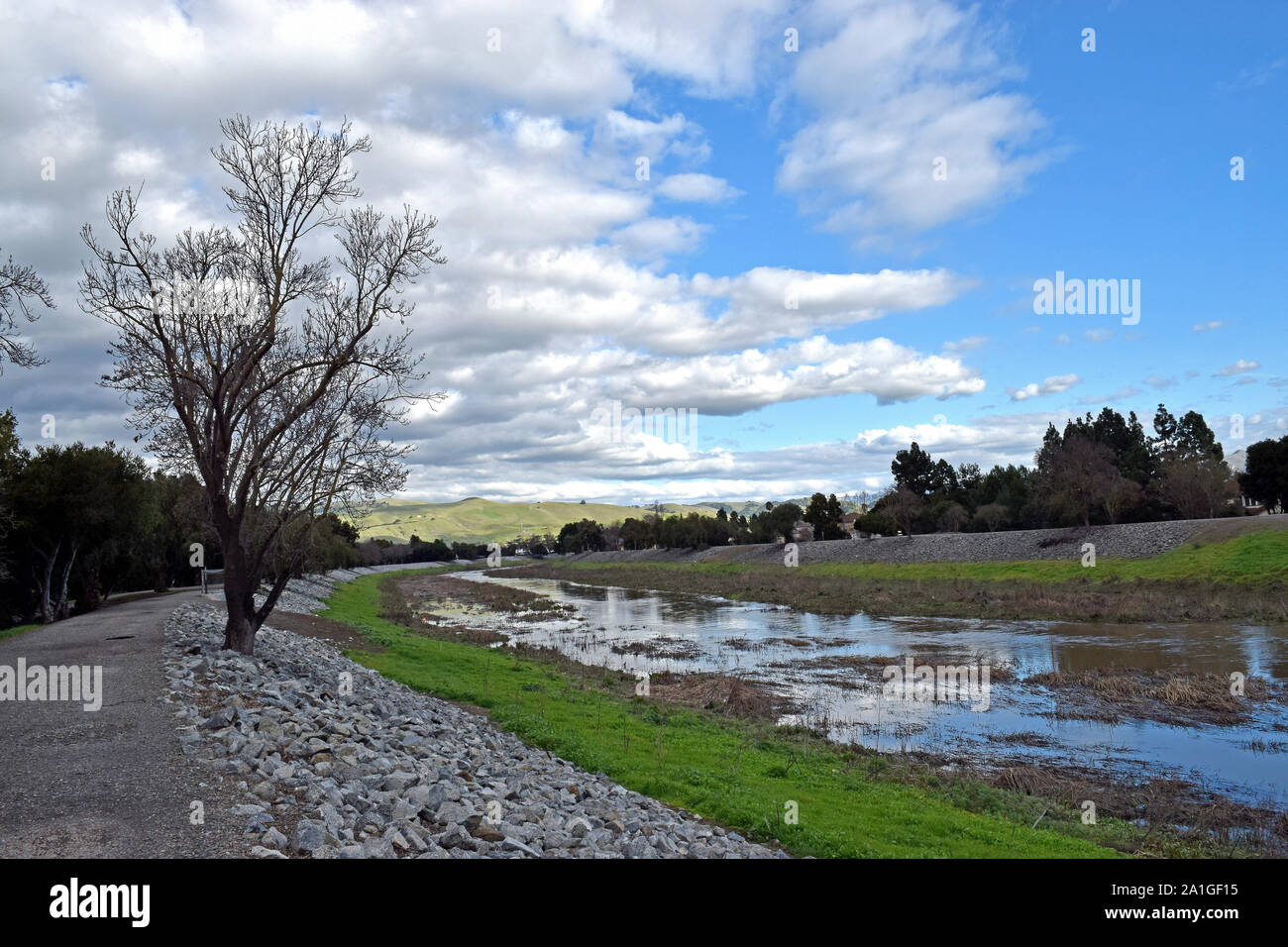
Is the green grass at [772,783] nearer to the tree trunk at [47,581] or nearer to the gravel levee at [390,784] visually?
the gravel levee at [390,784]

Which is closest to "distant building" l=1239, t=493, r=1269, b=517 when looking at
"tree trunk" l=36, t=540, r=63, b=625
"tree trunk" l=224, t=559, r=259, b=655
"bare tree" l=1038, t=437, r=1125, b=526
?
"bare tree" l=1038, t=437, r=1125, b=526

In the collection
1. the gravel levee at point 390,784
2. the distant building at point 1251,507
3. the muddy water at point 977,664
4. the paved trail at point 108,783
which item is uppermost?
the distant building at point 1251,507

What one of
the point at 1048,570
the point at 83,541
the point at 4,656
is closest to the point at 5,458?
the point at 83,541

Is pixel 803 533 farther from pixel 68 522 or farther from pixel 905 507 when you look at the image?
pixel 68 522

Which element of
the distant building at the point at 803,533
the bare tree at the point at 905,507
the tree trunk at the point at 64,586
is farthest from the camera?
the distant building at the point at 803,533

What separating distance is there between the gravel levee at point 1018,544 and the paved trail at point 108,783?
65.4 meters

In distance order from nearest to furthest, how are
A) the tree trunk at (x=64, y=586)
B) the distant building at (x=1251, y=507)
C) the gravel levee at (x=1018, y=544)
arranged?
the tree trunk at (x=64, y=586) → the gravel levee at (x=1018, y=544) → the distant building at (x=1251, y=507)

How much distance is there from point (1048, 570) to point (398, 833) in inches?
2502

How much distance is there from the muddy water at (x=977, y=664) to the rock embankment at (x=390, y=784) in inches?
397

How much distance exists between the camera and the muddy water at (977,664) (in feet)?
59.0

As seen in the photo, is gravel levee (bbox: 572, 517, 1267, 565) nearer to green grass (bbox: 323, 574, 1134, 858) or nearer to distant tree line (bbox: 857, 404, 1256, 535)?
distant tree line (bbox: 857, 404, 1256, 535)

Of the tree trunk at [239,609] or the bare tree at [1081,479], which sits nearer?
the tree trunk at [239,609]

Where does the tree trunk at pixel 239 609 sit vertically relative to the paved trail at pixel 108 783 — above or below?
above

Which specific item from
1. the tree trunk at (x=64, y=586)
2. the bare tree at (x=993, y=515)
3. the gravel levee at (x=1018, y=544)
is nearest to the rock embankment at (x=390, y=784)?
the tree trunk at (x=64, y=586)
